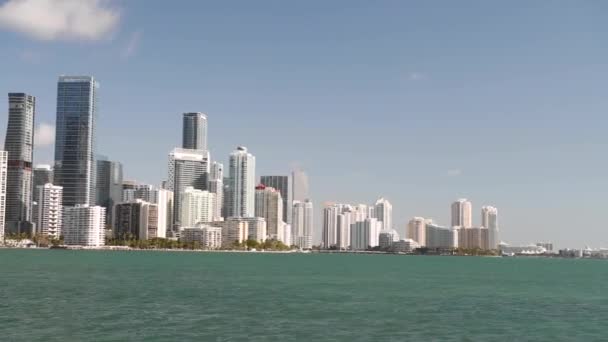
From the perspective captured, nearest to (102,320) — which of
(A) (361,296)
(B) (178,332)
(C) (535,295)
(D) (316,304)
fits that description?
(B) (178,332)

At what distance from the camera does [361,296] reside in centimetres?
8875

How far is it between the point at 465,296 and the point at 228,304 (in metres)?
33.0

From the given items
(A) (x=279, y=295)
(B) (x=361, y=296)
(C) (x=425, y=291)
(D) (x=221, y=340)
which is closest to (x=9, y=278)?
(A) (x=279, y=295)

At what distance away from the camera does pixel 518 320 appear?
2672 inches

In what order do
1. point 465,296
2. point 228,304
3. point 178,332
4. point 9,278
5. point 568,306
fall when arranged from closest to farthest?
point 178,332
point 228,304
point 568,306
point 465,296
point 9,278

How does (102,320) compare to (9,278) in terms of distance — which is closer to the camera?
(102,320)

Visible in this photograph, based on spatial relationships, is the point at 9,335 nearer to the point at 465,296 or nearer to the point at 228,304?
the point at 228,304

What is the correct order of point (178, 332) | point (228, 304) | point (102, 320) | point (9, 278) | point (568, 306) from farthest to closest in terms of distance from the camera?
point (9, 278) < point (568, 306) < point (228, 304) < point (102, 320) < point (178, 332)

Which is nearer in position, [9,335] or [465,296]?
[9,335]

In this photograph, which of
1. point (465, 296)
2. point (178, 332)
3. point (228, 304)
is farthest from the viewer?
point (465, 296)

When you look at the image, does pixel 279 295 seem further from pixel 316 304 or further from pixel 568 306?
pixel 568 306

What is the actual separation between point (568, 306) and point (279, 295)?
3328cm

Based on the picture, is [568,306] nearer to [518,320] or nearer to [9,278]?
[518,320]

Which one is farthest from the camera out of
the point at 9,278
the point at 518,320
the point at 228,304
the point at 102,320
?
the point at 9,278
